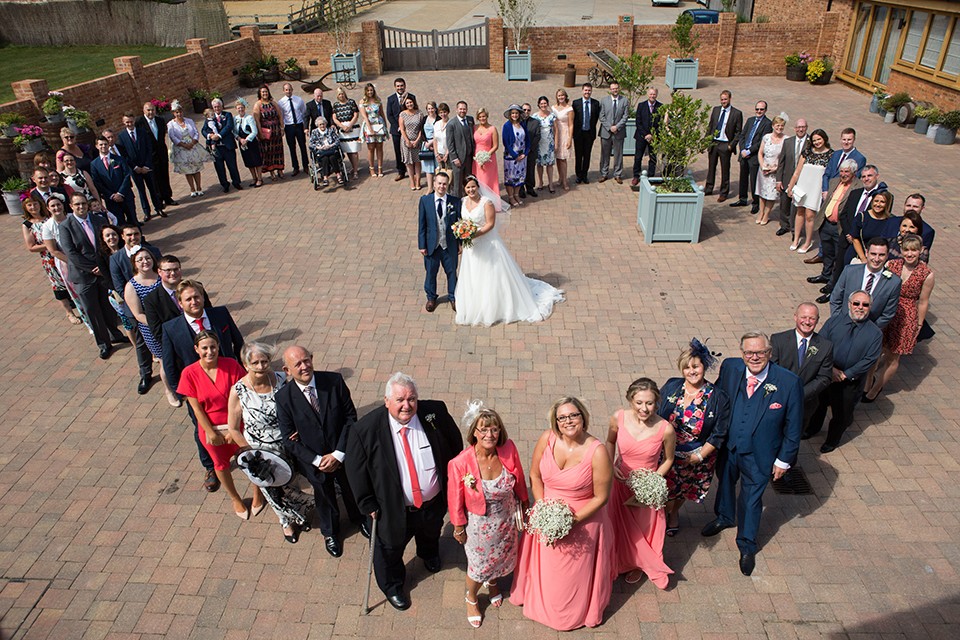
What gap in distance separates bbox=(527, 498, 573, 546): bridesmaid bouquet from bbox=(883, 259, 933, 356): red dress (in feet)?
14.1

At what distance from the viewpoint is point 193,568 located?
16.4 ft

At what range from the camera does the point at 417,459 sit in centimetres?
434

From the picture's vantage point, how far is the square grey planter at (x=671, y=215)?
9.85m

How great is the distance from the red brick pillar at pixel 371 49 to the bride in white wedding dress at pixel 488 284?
58.2 ft

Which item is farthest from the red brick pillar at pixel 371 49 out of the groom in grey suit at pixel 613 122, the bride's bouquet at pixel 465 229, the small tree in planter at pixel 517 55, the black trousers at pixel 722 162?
the bride's bouquet at pixel 465 229

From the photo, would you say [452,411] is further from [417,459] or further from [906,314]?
[906,314]

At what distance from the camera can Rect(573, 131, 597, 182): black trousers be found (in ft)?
40.1

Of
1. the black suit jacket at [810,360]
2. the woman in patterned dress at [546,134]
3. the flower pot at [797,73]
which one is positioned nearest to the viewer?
the black suit jacket at [810,360]

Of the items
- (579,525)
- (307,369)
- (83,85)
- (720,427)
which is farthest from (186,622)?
(83,85)

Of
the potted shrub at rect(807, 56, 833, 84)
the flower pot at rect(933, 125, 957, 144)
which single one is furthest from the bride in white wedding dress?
the potted shrub at rect(807, 56, 833, 84)

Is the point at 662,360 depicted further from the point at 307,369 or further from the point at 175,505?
the point at 175,505

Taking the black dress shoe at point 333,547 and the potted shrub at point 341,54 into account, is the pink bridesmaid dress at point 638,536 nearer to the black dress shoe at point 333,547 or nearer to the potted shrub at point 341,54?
the black dress shoe at point 333,547

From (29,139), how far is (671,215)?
1196 cm

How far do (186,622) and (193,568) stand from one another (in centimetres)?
48
